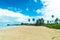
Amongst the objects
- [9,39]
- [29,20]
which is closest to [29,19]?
[29,20]

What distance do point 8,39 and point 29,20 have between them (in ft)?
430

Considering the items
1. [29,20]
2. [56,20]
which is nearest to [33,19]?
[29,20]

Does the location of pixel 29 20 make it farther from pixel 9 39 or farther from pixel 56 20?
pixel 9 39

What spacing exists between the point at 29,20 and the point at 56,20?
92.3 ft

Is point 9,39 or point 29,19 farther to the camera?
point 29,19

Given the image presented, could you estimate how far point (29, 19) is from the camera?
153 meters

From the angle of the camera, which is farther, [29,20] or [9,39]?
[29,20]

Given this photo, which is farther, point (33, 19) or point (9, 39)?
point (33, 19)

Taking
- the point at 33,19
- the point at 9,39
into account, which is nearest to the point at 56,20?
the point at 33,19

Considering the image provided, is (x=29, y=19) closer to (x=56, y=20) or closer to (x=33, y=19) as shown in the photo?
(x=33, y=19)

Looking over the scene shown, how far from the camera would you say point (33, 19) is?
151 m

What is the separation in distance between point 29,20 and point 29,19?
4.03 ft

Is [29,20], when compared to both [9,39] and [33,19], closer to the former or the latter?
[33,19]

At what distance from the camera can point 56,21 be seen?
149 meters
